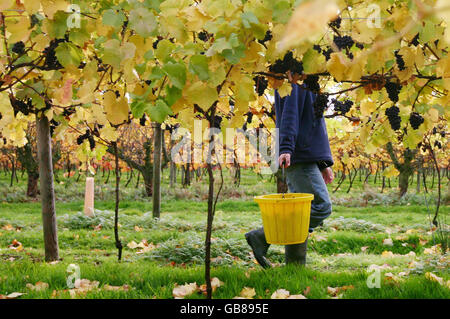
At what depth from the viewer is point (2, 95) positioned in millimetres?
2062

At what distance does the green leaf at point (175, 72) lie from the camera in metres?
1.34

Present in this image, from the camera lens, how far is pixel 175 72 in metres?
1.35

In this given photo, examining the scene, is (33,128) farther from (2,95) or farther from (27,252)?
(2,95)

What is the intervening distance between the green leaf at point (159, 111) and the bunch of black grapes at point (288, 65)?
0.71 meters

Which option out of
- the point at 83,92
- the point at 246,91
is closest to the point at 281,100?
the point at 246,91

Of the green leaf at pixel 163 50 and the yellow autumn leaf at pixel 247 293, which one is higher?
the green leaf at pixel 163 50

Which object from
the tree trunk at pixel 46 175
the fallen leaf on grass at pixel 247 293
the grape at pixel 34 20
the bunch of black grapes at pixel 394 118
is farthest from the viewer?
the tree trunk at pixel 46 175

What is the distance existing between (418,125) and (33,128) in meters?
13.7

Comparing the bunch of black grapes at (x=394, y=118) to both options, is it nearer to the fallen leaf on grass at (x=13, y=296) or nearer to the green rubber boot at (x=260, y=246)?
the green rubber boot at (x=260, y=246)

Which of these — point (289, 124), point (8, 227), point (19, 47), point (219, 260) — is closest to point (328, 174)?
point (289, 124)

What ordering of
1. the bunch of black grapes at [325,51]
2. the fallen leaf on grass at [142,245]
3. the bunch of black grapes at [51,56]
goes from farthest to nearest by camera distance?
the fallen leaf on grass at [142,245] < the bunch of black grapes at [51,56] < the bunch of black grapes at [325,51]

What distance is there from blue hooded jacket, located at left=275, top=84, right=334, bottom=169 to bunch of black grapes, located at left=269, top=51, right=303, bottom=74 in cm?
113

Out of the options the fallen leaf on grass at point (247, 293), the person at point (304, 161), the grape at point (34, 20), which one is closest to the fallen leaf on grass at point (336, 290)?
the fallen leaf on grass at point (247, 293)

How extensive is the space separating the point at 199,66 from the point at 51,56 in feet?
3.65
